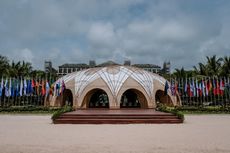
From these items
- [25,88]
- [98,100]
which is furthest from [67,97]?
[98,100]

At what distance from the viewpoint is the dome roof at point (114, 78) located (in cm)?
3997

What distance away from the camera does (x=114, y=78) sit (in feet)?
133

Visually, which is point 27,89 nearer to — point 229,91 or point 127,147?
point 229,91

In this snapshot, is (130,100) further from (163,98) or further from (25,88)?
(25,88)

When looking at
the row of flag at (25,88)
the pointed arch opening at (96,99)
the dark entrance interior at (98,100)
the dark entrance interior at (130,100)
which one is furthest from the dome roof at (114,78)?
the dark entrance interior at (130,100)

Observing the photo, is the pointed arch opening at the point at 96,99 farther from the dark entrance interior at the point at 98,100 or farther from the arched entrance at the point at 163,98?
the arched entrance at the point at 163,98

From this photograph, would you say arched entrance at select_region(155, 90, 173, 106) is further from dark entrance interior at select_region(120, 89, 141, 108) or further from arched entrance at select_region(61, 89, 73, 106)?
arched entrance at select_region(61, 89, 73, 106)

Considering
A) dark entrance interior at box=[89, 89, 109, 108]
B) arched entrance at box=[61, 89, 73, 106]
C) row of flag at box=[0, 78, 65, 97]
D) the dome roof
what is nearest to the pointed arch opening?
dark entrance interior at box=[89, 89, 109, 108]

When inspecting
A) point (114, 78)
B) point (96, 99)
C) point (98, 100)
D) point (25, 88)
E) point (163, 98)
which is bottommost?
point (98, 100)

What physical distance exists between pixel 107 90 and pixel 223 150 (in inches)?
1205

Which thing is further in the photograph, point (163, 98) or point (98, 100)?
point (98, 100)

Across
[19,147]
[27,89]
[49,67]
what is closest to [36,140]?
[19,147]

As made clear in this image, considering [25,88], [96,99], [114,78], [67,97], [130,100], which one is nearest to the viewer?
[114,78]

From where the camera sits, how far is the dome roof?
39969 mm
